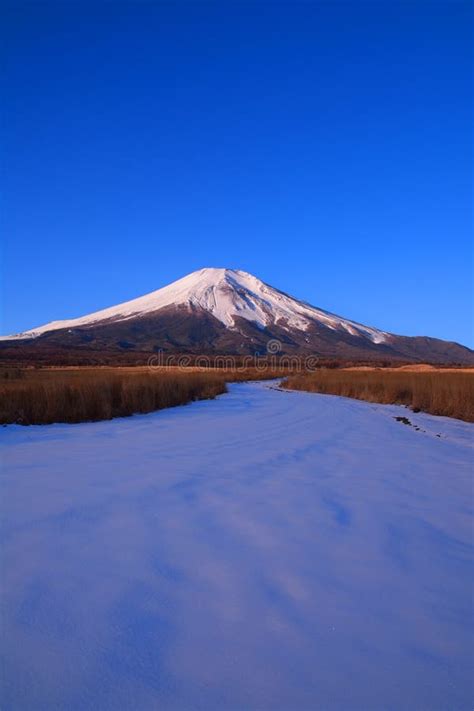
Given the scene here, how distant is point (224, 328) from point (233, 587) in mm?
114544

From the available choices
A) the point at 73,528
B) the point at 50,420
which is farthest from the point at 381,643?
the point at 50,420

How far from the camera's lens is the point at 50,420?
26.9 ft

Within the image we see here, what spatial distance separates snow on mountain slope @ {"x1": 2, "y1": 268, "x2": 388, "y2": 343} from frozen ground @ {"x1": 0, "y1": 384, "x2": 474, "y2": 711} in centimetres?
11468

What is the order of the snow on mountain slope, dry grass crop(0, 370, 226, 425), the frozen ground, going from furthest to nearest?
the snow on mountain slope, dry grass crop(0, 370, 226, 425), the frozen ground

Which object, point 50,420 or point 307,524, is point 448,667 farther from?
point 50,420

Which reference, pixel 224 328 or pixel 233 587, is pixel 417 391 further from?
pixel 224 328

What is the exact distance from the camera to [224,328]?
11650cm

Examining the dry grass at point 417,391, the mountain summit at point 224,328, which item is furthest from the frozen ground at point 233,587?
the mountain summit at point 224,328

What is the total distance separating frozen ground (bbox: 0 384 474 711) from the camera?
164cm

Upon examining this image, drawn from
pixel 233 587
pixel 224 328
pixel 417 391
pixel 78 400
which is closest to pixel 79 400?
pixel 78 400

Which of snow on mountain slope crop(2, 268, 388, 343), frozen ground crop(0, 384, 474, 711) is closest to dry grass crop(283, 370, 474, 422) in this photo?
frozen ground crop(0, 384, 474, 711)

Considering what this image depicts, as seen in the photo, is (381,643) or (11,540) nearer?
(381,643)

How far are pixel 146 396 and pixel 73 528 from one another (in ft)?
25.3

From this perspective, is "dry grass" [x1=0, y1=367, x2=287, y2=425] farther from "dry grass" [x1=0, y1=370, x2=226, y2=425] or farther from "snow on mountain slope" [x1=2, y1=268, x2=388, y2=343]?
"snow on mountain slope" [x1=2, y1=268, x2=388, y2=343]
